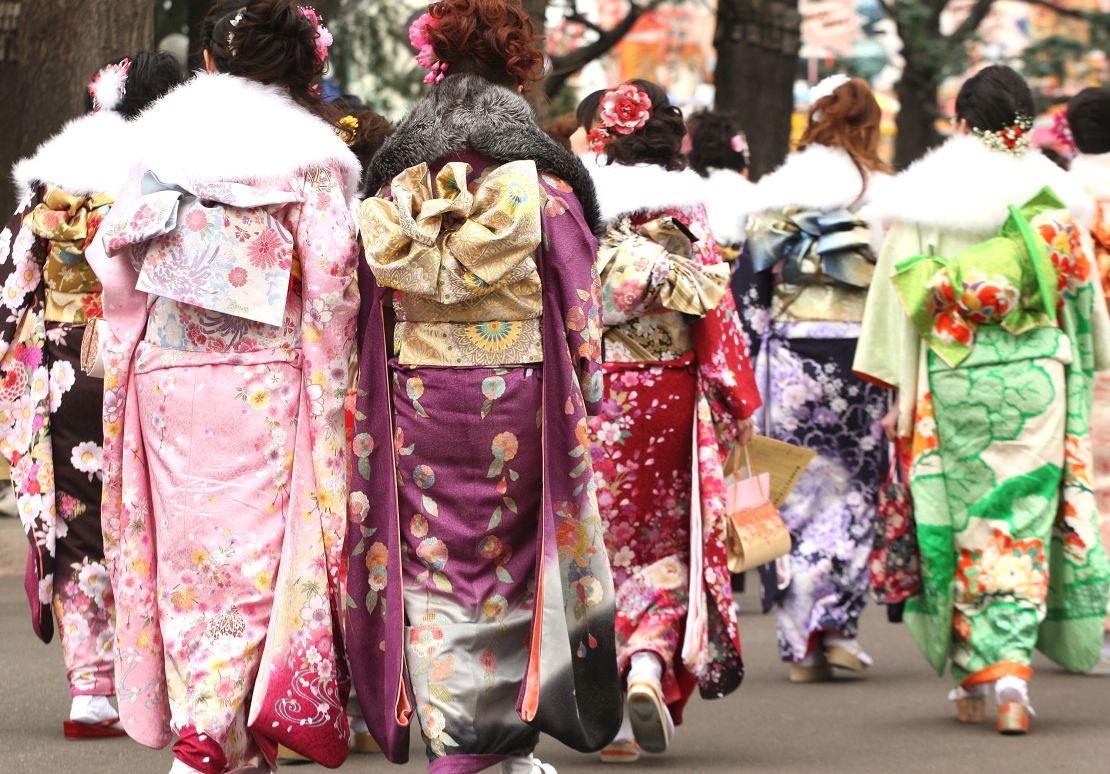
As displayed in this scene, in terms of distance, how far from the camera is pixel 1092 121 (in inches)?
294

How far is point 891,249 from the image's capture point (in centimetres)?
655

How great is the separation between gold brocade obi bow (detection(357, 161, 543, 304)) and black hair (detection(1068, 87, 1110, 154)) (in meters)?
3.65

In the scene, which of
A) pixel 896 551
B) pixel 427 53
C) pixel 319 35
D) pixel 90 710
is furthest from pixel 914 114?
pixel 427 53

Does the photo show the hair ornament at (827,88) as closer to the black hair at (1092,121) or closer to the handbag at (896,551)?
the black hair at (1092,121)

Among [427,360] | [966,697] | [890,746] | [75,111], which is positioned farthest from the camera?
[75,111]

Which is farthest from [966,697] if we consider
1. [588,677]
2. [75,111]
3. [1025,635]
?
[75,111]

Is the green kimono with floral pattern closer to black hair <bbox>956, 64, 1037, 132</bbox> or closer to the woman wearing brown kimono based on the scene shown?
black hair <bbox>956, 64, 1037, 132</bbox>

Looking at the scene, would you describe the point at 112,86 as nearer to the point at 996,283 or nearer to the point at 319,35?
the point at 319,35

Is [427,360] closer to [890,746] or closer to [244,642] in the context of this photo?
[244,642]

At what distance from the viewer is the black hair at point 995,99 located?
6262 mm

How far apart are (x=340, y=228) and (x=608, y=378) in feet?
4.87

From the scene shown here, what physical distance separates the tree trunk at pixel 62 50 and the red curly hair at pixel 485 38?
199 inches

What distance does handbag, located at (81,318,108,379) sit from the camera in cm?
486

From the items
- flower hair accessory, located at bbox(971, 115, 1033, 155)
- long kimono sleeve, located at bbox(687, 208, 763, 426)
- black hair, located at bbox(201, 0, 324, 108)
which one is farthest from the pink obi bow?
flower hair accessory, located at bbox(971, 115, 1033, 155)
